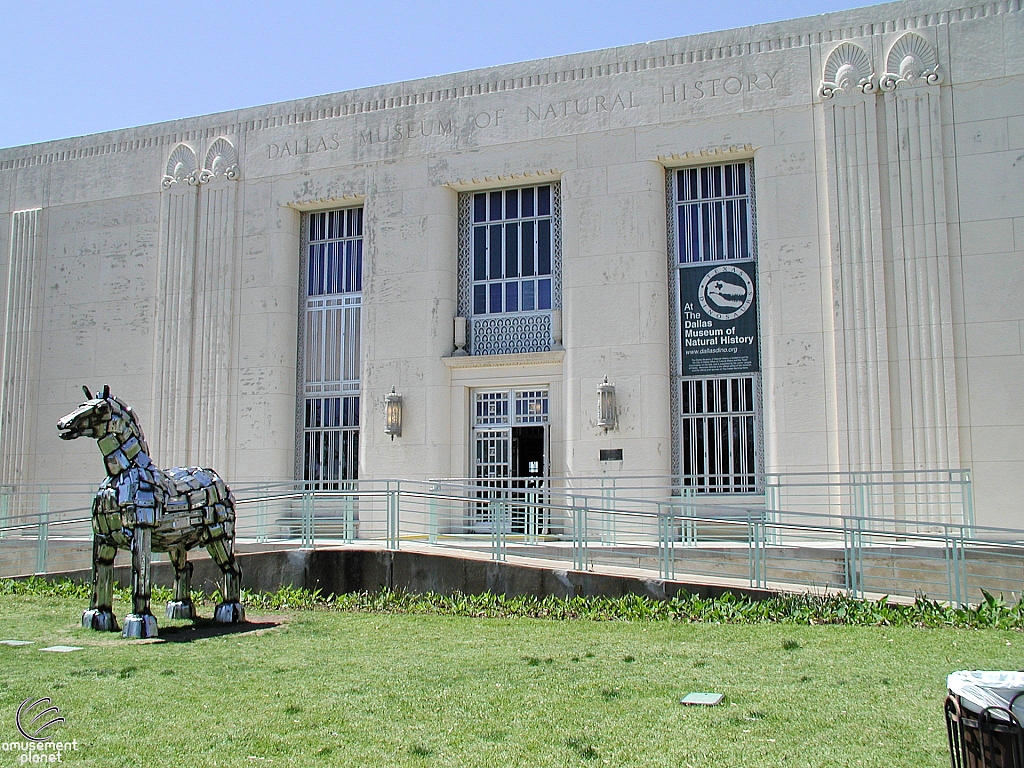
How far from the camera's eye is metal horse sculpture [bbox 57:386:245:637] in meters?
10.5

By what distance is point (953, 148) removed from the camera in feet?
58.3

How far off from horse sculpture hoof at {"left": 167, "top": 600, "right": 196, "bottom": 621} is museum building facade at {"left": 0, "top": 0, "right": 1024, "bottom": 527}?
901 centimetres

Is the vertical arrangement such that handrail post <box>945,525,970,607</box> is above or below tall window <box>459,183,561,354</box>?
below

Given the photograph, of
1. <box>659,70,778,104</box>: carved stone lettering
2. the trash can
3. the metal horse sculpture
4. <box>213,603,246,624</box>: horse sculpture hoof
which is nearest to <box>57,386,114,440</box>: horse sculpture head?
the metal horse sculpture

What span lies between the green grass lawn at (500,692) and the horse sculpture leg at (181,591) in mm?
302

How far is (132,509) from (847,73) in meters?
14.7

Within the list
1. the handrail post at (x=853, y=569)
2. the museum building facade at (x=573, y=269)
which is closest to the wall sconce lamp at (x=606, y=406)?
the museum building facade at (x=573, y=269)

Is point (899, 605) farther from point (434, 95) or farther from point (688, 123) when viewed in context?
point (434, 95)

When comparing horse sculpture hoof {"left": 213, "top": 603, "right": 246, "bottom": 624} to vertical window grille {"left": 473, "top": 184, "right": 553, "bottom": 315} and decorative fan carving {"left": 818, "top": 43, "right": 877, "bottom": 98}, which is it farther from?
decorative fan carving {"left": 818, "top": 43, "right": 877, "bottom": 98}

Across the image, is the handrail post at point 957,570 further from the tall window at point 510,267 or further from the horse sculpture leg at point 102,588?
the tall window at point 510,267

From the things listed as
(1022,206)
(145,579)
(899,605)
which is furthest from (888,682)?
(1022,206)

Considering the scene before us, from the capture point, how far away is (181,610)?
11.6m

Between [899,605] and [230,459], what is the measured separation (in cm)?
1511

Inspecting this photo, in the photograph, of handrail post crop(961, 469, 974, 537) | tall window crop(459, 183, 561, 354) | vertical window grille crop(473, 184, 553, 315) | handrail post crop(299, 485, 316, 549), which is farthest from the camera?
vertical window grille crop(473, 184, 553, 315)
